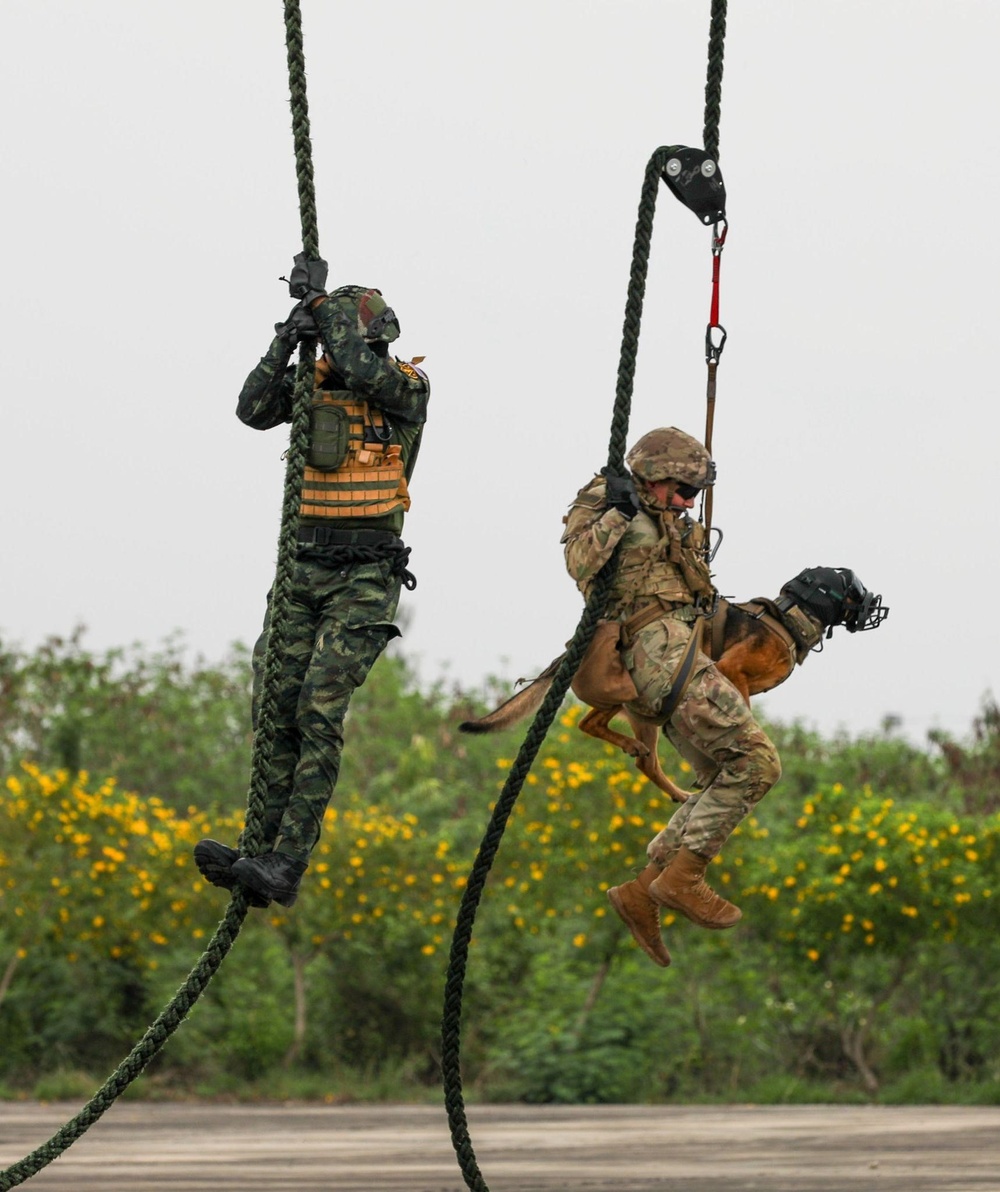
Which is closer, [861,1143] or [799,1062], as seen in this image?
[861,1143]

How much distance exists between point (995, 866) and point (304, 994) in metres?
8.64

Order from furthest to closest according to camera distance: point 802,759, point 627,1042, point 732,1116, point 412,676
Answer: point 412,676, point 802,759, point 627,1042, point 732,1116

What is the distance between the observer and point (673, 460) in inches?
269

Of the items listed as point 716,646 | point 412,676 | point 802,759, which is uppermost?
point 412,676

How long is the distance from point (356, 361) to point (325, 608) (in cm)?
79

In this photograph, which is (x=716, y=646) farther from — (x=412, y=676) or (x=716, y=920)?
(x=412, y=676)

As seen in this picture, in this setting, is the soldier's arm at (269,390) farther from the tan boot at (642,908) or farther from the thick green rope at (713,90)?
the tan boot at (642,908)

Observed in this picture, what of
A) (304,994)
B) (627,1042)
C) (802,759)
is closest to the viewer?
(627,1042)

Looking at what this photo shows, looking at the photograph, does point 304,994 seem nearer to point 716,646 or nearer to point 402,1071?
point 402,1071

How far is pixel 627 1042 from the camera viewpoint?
23344 mm

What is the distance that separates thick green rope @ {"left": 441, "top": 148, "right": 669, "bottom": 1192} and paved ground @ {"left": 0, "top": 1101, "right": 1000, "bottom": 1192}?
7.51 metres

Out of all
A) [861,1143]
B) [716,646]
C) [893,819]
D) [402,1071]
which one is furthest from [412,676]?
[716,646]

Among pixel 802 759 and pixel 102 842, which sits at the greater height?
pixel 802 759

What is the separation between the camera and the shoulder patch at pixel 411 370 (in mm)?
6598
